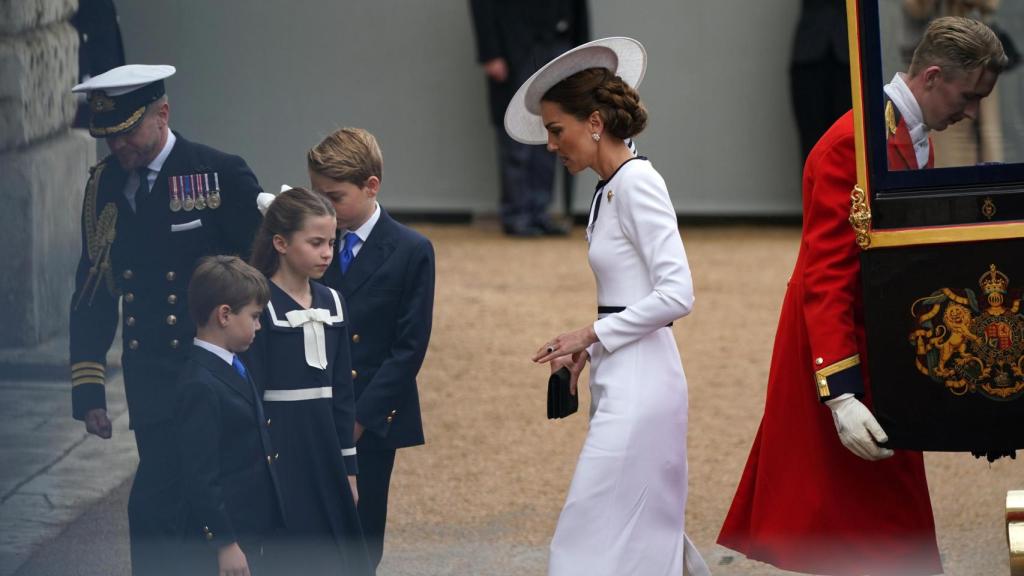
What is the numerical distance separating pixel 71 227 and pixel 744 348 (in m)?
4.22

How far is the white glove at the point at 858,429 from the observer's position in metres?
3.78

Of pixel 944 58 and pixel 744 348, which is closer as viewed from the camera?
pixel 944 58

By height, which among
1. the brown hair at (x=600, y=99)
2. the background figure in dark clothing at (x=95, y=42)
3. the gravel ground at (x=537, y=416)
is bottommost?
the gravel ground at (x=537, y=416)

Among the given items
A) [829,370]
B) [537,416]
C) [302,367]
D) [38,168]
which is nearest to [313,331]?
[302,367]

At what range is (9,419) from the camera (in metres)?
4.33

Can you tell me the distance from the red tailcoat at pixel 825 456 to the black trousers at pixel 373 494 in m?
0.91

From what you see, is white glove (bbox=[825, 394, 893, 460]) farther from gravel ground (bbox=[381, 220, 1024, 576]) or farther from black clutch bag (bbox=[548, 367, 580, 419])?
gravel ground (bbox=[381, 220, 1024, 576])

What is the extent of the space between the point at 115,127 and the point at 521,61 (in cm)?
516

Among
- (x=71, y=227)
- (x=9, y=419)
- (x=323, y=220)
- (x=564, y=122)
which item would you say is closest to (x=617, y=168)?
(x=564, y=122)

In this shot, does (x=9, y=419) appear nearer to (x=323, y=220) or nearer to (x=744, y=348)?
(x=323, y=220)

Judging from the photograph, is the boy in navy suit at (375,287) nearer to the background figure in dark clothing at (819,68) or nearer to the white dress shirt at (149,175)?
the white dress shirt at (149,175)

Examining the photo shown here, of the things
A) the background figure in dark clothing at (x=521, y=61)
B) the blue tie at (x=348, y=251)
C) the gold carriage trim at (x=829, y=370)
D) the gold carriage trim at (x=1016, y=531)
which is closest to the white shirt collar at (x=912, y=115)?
the gold carriage trim at (x=829, y=370)

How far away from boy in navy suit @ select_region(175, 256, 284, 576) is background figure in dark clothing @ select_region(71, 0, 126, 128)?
51cm

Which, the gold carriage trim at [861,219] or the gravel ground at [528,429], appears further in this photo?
the gravel ground at [528,429]
